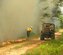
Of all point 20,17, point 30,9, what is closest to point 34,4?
point 30,9

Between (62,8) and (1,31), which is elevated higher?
(62,8)

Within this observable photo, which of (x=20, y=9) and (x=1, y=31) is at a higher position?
(x=20, y=9)

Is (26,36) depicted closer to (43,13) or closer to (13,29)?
(13,29)

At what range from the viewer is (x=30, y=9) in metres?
22.6

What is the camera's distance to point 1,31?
17.9 m

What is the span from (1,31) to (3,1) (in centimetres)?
222

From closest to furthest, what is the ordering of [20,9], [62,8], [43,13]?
[20,9] < [43,13] < [62,8]

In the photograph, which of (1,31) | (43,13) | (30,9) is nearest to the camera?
(1,31)

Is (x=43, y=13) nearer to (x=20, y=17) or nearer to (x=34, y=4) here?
(x=34, y=4)

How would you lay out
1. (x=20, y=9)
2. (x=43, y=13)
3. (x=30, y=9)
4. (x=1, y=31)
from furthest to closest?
(x=43, y=13) → (x=30, y=9) → (x=20, y=9) → (x=1, y=31)

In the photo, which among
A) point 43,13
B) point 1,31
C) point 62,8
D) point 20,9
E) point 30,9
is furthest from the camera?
point 62,8

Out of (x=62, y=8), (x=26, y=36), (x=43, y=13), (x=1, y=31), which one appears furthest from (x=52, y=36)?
(x=62, y=8)

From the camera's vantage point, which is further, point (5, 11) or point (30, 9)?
point (30, 9)

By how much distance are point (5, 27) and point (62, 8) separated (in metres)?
11.0
